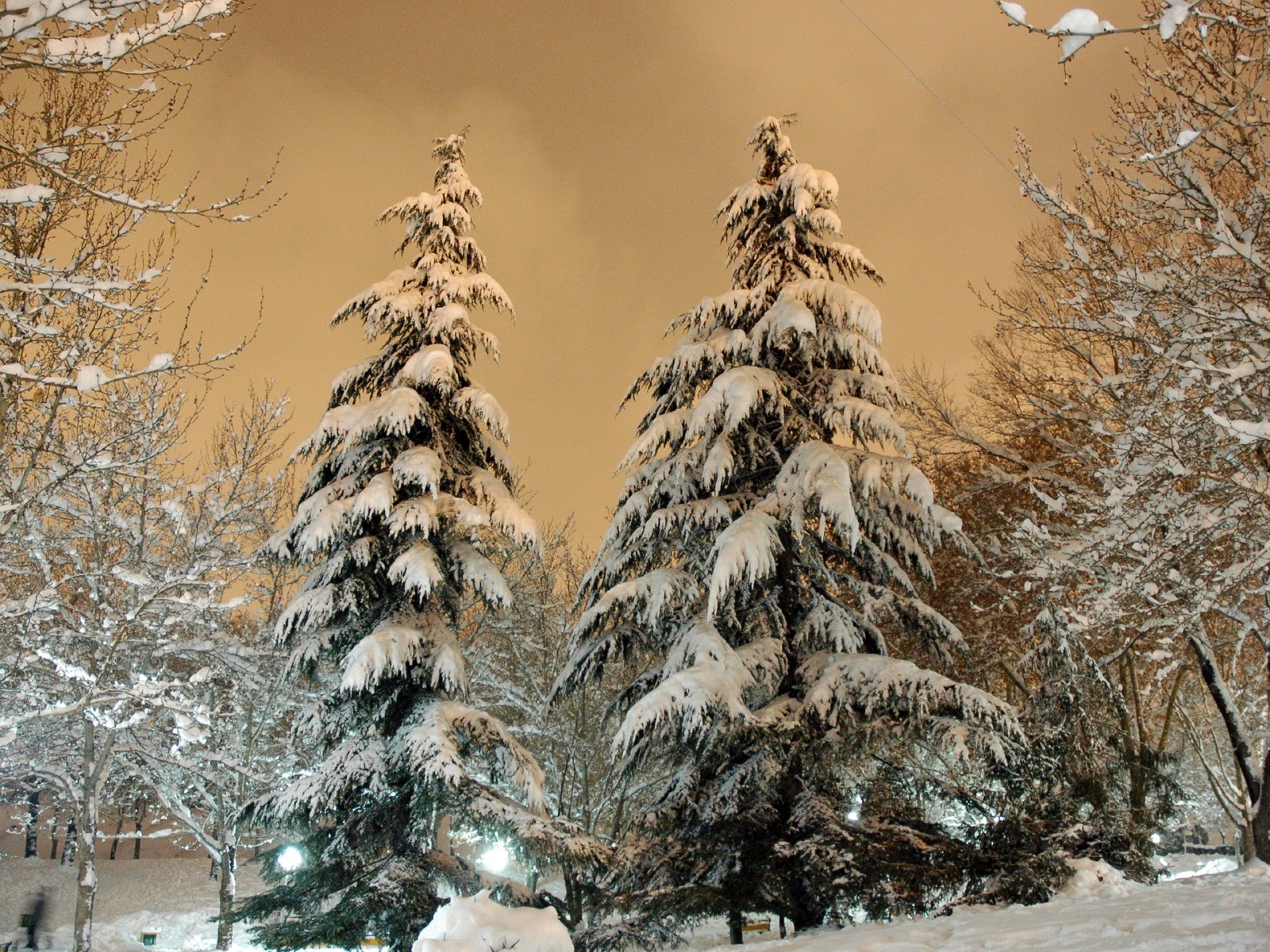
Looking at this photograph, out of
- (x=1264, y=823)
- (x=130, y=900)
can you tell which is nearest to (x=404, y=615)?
(x=1264, y=823)

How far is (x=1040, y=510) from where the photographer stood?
1530 cm

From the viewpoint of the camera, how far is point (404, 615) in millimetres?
11141

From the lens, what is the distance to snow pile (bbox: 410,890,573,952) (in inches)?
201

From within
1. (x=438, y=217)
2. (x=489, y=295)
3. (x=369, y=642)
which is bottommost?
(x=369, y=642)

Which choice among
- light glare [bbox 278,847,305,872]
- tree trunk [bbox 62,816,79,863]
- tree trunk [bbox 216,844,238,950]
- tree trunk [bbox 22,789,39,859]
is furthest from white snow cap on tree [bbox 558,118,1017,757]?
tree trunk [bbox 62,816,79,863]

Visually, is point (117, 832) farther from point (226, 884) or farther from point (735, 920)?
point (735, 920)

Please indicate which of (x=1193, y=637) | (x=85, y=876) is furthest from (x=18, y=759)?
(x=1193, y=637)

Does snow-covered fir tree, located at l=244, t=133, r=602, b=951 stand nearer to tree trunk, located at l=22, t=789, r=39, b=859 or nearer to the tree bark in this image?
the tree bark

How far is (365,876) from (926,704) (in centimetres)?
684

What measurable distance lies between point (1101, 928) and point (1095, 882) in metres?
2.96

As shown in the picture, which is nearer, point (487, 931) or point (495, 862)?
point (487, 931)

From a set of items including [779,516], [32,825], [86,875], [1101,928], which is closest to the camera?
[1101,928]

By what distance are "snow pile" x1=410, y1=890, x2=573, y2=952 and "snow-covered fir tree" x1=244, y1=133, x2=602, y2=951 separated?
417cm

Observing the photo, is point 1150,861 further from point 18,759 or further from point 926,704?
point 18,759
